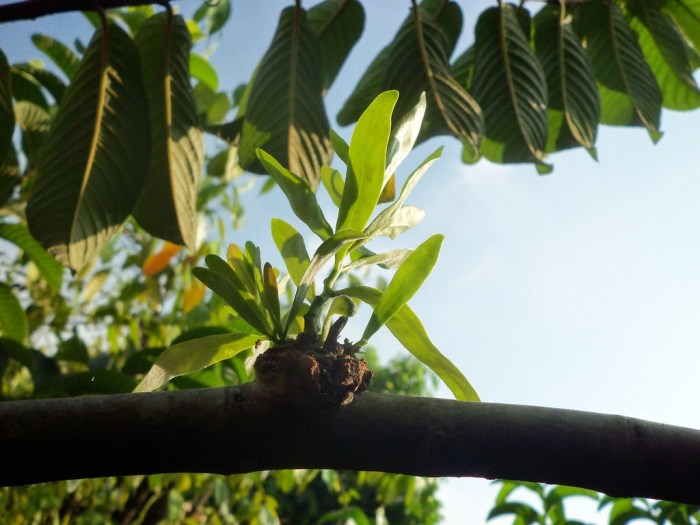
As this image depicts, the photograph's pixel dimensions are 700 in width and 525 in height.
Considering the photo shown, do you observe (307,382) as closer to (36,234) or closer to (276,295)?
(276,295)

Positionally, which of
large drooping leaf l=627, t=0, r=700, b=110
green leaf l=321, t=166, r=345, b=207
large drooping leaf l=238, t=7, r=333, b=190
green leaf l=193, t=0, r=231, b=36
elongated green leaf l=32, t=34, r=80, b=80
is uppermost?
green leaf l=193, t=0, r=231, b=36

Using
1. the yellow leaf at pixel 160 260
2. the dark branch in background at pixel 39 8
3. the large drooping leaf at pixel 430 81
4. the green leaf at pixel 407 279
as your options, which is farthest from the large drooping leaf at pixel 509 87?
the yellow leaf at pixel 160 260

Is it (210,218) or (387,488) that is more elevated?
(210,218)

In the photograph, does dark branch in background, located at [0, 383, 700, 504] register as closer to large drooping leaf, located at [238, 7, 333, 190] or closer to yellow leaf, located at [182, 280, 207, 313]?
large drooping leaf, located at [238, 7, 333, 190]

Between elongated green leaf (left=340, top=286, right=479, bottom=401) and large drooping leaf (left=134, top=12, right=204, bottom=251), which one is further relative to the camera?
large drooping leaf (left=134, top=12, right=204, bottom=251)

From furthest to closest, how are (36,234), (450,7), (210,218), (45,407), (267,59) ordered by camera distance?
(210,218)
(450,7)
(267,59)
(36,234)
(45,407)

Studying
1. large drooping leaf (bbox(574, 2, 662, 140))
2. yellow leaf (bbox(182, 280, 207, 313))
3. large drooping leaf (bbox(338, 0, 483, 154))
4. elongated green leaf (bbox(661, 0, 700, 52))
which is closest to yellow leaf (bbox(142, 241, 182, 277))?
yellow leaf (bbox(182, 280, 207, 313))

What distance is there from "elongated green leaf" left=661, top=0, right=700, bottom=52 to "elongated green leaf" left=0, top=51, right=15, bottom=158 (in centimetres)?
100

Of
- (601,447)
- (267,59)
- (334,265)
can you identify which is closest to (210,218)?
(267,59)

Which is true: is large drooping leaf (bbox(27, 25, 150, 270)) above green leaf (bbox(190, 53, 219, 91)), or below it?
below

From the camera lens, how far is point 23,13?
748mm

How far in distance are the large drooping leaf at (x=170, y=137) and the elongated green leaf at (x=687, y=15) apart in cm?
77

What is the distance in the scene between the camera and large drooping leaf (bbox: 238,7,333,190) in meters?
0.80

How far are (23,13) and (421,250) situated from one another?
632 millimetres
